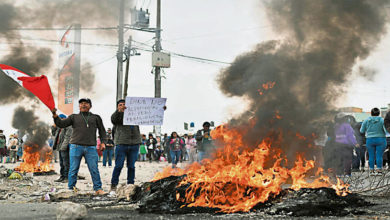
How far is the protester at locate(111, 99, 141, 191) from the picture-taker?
26.1 ft

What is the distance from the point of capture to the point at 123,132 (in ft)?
26.3

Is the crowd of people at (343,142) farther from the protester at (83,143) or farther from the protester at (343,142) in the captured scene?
the protester at (83,143)

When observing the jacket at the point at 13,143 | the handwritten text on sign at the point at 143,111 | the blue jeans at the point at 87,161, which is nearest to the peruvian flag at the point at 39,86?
the blue jeans at the point at 87,161

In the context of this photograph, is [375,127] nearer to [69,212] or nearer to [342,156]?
[342,156]

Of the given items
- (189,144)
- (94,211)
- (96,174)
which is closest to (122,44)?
(189,144)

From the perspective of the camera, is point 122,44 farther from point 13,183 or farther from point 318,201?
point 318,201

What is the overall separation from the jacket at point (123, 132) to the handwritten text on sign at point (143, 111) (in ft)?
0.65

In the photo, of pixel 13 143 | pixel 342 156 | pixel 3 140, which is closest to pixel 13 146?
pixel 13 143

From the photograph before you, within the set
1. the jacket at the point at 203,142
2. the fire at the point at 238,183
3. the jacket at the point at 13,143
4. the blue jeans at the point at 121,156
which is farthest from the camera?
the jacket at the point at 13,143

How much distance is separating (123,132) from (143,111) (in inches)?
22.2

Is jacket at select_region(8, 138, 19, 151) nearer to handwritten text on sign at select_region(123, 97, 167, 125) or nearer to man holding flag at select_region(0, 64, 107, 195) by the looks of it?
man holding flag at select_region(0, 64, 107, 195)

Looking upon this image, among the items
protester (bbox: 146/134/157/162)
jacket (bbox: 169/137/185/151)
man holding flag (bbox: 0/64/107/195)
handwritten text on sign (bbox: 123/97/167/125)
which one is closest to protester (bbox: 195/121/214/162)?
handwritten text on sign (bbox: 123/97/167/125)

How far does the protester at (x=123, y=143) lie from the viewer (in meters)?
7.96

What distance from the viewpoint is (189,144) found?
19.3 metres
